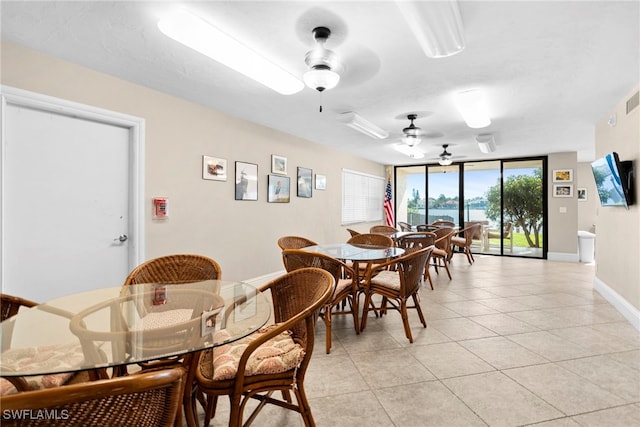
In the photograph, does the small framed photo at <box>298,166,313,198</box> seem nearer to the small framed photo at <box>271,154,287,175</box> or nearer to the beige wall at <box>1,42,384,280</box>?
the beige wall at <box>1,42,384,280</box>

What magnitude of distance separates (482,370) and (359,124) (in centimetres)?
314

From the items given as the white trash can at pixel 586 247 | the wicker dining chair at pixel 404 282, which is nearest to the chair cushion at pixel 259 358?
the wicker dining chair at pixel 404 282

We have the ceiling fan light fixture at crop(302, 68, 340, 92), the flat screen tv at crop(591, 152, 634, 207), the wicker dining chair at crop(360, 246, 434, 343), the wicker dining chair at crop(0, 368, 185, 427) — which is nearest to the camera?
the wicker dining chair at crop(0, 368, 185, 427)

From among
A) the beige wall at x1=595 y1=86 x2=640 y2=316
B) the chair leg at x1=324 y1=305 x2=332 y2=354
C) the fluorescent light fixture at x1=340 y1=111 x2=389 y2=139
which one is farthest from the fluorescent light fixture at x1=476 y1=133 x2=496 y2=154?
the chair leg at x1=324 y1=305 x2=332 y2=354

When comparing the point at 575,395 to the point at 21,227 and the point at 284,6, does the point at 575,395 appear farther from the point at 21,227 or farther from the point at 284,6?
the point at 21,227

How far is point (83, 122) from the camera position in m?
2.87

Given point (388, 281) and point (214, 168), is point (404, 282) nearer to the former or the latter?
point (388, 281)

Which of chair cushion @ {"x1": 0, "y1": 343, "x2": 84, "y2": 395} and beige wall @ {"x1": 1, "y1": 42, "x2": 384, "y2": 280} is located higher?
beige wall @ {"x1": 1, "y1": 42, "x2": 384, "y2": 280}

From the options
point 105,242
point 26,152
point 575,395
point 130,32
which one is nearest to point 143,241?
point 105,242

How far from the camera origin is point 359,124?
13.9ft

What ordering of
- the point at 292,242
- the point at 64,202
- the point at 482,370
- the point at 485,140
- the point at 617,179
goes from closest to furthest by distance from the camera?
1. the point at 482,370
2. the point at 64,202
3. the point at 617,179
4. the point at 292,242
5. the point at 485,140

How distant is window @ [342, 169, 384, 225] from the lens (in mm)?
7363

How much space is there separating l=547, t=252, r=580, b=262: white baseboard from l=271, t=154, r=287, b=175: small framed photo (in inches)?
268

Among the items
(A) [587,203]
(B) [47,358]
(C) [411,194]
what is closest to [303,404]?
(B) [47,358]
